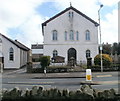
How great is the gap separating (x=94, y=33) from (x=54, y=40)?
25.8 feet

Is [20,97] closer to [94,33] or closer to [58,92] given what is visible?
[58,92]

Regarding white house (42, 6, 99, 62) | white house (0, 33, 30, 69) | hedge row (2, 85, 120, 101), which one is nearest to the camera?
hedge row (2, 85, 120, 101)

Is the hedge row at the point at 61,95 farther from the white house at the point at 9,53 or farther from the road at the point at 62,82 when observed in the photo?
the white house at the point at 9,53

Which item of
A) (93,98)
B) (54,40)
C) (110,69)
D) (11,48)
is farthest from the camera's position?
(54,40)

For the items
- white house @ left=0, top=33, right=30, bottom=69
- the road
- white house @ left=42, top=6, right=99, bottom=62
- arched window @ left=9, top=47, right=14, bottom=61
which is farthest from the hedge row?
white house @ left=42, top=6, right=99, bottom=62

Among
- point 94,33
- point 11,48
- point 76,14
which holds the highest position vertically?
point 76,14

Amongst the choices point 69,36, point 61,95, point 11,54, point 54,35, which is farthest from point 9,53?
point 61,95

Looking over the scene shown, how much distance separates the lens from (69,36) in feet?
121

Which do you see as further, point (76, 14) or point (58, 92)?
point (76, 14)

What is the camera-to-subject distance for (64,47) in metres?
36.8

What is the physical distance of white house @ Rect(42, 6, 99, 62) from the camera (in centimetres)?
3675

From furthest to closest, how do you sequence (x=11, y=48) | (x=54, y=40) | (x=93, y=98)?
1. (x=54, y=40)
2. (x=11, y=48)
3. (x=93, y=98)

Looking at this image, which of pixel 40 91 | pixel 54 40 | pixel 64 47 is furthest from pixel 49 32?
pixel 40 91

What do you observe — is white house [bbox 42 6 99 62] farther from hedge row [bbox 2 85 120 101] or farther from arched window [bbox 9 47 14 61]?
hedge row [bbox 2 85 120 101]
